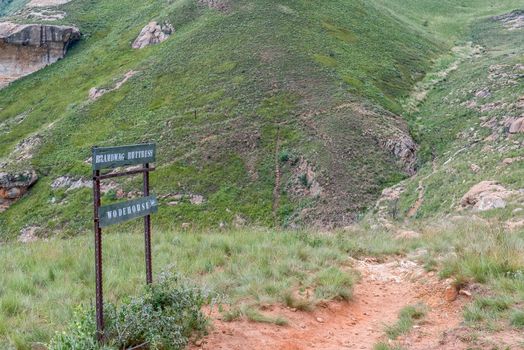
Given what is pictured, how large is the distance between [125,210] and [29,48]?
61.1 metres

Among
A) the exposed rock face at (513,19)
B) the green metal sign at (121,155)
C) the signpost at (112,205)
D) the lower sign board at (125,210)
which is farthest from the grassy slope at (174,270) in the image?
the exposed rock face at (513,19)

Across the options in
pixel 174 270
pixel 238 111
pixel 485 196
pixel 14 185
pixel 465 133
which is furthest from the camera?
pixel 238 111

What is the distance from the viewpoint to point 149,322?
17.9 ft

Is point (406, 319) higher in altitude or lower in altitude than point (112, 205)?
lower

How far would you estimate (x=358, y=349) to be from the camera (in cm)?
591

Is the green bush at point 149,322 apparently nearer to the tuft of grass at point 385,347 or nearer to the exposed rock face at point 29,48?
the tuft of grass at point 385,347

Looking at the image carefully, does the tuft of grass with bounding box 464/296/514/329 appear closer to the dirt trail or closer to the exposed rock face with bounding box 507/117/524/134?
the dirt trail

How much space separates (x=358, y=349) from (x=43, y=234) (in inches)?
1032

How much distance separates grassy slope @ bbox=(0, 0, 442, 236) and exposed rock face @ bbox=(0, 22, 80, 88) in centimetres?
242

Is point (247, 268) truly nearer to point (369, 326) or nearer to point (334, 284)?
point (334, 284)

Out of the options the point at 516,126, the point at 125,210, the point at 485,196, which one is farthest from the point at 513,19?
the point at 125,210

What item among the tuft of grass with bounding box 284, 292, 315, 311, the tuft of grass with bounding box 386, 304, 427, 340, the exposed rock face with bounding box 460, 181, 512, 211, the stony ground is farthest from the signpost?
the exposed rock face with bounding box 460, 181, 512, 211

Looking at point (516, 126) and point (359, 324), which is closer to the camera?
point (359, 324)

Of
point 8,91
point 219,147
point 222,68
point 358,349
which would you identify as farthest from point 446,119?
point 8,91
